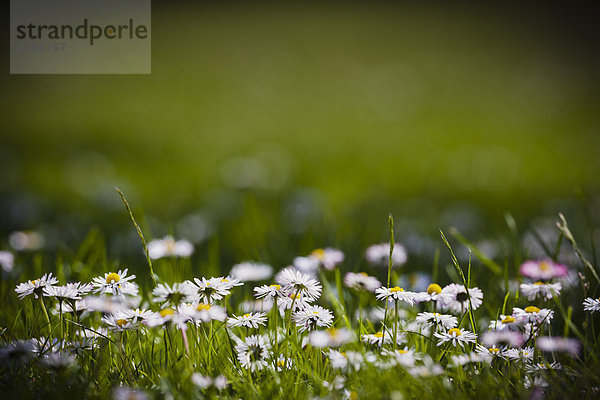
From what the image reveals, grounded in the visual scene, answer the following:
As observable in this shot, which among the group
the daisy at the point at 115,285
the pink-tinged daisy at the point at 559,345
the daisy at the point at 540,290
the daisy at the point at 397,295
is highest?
the daisy at the point at 115,285

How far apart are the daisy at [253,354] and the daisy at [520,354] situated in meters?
0.56

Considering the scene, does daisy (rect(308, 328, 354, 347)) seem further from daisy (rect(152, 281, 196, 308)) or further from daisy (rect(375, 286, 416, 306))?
daisy (rect(152, 281, 196, 308))

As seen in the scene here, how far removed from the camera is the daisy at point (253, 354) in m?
1.31

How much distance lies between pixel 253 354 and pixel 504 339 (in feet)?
1.88

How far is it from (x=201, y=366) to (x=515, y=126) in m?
6.51

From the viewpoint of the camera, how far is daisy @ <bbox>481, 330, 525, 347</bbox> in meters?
1.32

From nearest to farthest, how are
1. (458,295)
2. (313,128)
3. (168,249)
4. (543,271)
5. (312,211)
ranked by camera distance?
(458,295), (543,271), (168,249), (312,211), (313,128)

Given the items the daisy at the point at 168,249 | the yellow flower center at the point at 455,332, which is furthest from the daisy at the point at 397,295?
the daisy at the point at 168,249

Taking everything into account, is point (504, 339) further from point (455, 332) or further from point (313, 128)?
point (313, 128)

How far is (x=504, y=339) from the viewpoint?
4.33 feet

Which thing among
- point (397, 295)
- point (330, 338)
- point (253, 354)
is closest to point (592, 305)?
point (397, 295)

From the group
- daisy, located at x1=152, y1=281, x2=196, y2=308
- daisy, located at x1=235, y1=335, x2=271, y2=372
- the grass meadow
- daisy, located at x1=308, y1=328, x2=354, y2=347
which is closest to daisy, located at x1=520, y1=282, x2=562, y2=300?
the grass meadow

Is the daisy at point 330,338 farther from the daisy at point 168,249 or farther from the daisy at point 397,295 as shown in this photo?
the daisy at point 168,249

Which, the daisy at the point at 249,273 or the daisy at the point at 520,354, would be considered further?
the daisy at the point at 249,273
